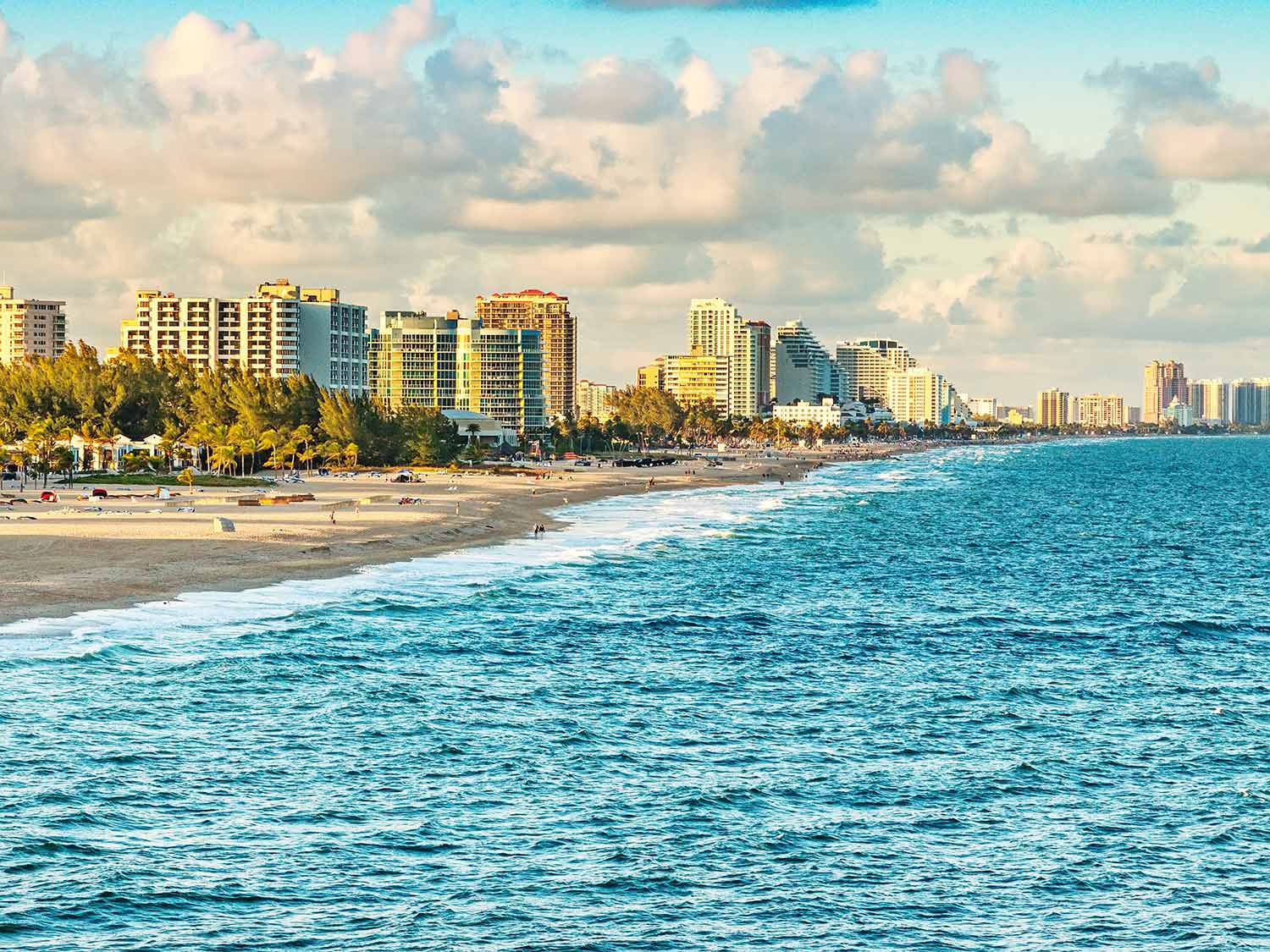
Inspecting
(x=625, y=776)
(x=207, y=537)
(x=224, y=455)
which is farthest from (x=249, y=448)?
(x=625, y=776)

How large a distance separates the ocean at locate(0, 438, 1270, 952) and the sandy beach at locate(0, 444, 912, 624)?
199 inches

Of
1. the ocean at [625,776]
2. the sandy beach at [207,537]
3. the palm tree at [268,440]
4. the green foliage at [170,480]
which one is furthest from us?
the palm tree at [268,440]

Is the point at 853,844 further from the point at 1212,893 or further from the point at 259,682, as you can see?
the point at 259,682

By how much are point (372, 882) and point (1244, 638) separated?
53720mm

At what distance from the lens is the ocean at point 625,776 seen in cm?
3128

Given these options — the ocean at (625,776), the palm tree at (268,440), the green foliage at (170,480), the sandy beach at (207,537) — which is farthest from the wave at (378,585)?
the palm tree at (268,440)

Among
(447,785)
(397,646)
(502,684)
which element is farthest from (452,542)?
(447,785)

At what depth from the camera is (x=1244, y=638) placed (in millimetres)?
71750

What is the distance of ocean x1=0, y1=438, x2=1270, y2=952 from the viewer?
31281 mm

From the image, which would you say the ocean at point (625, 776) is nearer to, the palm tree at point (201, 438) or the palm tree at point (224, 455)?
the palm tree at point (224, 455)

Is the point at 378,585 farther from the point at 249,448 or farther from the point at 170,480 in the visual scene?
the point at 249,448

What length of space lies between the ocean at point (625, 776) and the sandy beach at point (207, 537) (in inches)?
199

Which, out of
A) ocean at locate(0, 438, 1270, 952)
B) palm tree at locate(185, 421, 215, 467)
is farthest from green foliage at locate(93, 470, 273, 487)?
ocean at locate(0, 438, 1270, 952)

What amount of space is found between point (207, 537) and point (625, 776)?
64.3 meters
